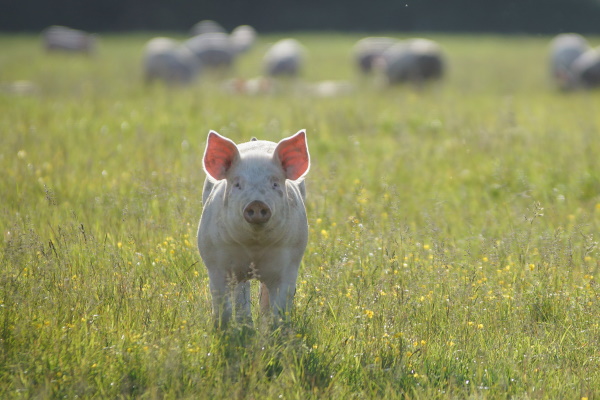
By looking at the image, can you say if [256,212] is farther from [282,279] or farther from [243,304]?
[243,304]

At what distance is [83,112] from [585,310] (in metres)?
9.37

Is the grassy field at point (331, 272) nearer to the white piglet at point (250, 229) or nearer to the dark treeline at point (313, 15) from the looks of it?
the white piglet at point (250, 229)

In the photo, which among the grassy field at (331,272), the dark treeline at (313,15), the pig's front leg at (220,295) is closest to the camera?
the grassy field at (331,272)

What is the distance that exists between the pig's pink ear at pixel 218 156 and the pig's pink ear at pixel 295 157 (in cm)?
25

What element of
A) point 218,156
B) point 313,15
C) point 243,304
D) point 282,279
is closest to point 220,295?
point 243,304

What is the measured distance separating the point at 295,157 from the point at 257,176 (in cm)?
29

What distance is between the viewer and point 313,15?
5978 cm

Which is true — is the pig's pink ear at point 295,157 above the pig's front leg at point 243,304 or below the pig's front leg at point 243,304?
above

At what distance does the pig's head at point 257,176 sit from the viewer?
13.8 ft

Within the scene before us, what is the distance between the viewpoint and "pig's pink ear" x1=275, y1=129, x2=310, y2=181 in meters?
4.53

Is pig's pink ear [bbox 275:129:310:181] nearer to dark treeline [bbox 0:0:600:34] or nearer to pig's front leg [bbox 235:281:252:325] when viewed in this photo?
pig's front leg [bbox 235:281:252:325]

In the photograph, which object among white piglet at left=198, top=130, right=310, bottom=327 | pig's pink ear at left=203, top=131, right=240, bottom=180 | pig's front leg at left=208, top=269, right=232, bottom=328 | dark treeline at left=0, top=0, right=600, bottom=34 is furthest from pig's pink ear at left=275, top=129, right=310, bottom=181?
dark treeline at left=0, top=0, right=600, bottom=34

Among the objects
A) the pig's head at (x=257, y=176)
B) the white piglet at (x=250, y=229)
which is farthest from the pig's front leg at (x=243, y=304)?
the pig's head at (x=257, y=176)

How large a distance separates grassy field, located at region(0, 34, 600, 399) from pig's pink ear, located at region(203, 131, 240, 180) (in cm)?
73
